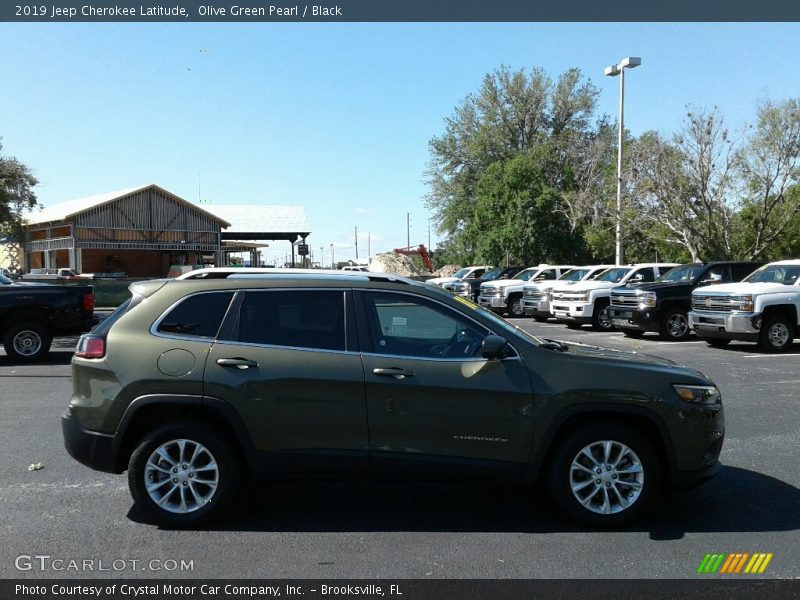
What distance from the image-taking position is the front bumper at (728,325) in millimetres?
13969

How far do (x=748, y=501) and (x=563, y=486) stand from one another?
166cm

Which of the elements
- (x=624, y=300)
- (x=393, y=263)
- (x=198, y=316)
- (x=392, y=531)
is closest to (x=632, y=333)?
(x=624, y=300)

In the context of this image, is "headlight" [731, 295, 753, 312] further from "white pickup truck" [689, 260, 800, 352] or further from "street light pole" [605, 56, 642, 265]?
"street light pole" [605, 56, 642, 265]

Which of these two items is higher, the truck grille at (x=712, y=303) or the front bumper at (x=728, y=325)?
the truck grille at (x=712, y=303)

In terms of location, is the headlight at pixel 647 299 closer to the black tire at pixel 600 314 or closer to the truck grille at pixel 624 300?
the truck grille at pixel 624 300

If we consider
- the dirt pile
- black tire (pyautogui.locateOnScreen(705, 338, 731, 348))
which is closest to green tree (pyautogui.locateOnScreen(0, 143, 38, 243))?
black tire (pyautogui.locateOnScreen(705, 338, 731, 348))

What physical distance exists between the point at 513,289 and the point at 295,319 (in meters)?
20.8

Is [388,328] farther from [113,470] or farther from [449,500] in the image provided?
[113,470]

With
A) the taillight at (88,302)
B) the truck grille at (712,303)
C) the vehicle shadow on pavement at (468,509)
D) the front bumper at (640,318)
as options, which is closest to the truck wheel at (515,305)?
the front bumper at (640,318)

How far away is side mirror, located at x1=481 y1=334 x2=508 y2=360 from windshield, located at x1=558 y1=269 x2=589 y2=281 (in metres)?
18.5

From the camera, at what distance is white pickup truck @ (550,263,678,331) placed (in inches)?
774

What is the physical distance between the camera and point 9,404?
8.88 metres

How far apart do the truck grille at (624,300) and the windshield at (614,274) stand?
2.90 m
